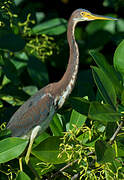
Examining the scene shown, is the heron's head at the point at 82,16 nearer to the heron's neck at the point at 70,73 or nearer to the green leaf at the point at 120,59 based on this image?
the heron's neck at the point at 70,73

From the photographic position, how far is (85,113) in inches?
72.2

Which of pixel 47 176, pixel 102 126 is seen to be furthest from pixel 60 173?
pixel 102 126

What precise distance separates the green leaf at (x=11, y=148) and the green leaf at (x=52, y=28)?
1122 millimetres

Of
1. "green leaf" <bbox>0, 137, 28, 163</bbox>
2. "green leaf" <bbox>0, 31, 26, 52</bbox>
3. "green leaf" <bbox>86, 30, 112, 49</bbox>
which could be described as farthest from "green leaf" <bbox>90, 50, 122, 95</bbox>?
"green leaf" <bbox>86, 30, 112, 49</bbox>

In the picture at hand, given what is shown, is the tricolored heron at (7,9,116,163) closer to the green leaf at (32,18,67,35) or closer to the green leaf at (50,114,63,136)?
the green leaf at (50,114,63,136)

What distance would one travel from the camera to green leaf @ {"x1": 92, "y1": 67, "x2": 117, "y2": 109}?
1.56m

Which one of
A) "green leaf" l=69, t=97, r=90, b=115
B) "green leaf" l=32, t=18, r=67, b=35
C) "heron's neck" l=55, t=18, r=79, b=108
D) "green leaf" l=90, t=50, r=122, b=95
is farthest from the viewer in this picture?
"green leaf" l=32, t=18, r=67, b=35

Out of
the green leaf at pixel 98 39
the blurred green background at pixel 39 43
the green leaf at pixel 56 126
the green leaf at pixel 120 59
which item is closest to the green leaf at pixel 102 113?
the green leaf at pixel 120 59

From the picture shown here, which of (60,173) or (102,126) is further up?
(102,126)

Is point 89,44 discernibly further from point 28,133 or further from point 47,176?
point 47,176

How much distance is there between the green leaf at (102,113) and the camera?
1.37m

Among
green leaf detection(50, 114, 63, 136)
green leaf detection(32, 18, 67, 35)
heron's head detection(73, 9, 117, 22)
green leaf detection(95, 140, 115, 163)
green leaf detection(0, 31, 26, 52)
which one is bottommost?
green leaf detection(50, 114, 63, 136)

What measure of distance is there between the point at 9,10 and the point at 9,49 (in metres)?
0.30

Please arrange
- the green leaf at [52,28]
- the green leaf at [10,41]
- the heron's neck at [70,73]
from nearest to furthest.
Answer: the heron's neck at [70,73] < the green leaf at [10,41] < the green leaf at [52,28]
